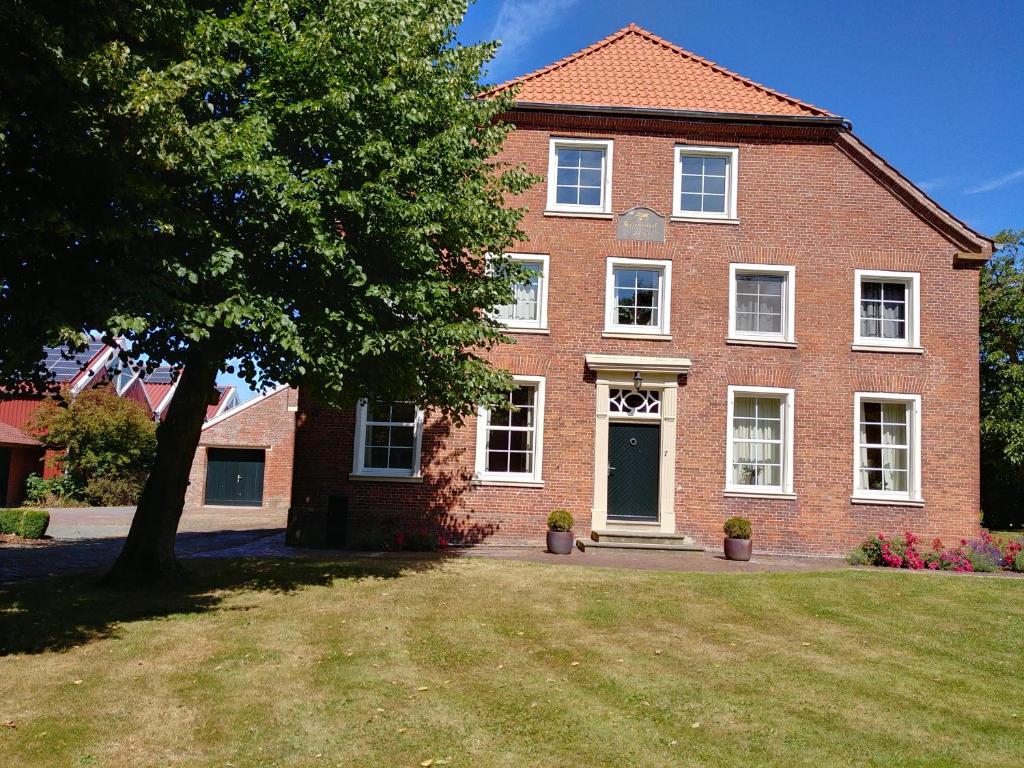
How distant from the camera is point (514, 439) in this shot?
15.9m

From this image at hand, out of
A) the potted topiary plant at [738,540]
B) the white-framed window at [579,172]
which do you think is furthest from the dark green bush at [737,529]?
the white-framed window at [579,172]

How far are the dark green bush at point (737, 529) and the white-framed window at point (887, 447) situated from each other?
2.79 metres

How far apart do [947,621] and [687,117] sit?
1079cm

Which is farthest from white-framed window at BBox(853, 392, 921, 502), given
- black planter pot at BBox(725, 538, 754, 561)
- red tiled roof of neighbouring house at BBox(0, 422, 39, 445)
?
red tiled roof of neighbouring house at BBox(0, 422, 39, 445)

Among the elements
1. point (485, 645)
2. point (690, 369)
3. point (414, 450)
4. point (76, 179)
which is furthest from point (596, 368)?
point (76, 179)

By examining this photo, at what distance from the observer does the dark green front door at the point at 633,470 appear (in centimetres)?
1579

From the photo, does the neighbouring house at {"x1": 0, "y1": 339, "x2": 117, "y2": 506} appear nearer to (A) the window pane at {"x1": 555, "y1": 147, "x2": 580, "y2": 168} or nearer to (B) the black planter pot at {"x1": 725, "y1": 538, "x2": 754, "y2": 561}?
(A) the window pane at {"x1": 555, "y1": 147, "x2": 580, "y2": 168}

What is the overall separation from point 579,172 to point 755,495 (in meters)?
7.58

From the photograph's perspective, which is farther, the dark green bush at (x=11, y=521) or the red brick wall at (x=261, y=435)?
the red brick wall at (x=261, y=435)

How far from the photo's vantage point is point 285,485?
32000 mm

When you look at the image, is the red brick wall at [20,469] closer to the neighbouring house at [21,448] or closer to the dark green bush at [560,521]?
the neighbouring house at [21,448]

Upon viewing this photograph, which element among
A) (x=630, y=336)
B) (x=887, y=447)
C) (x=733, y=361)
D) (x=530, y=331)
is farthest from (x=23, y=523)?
(x=887, y=447)

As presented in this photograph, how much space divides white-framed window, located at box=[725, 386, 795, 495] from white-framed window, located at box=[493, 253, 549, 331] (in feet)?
13.7

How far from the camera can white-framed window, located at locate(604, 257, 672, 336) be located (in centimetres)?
1597
